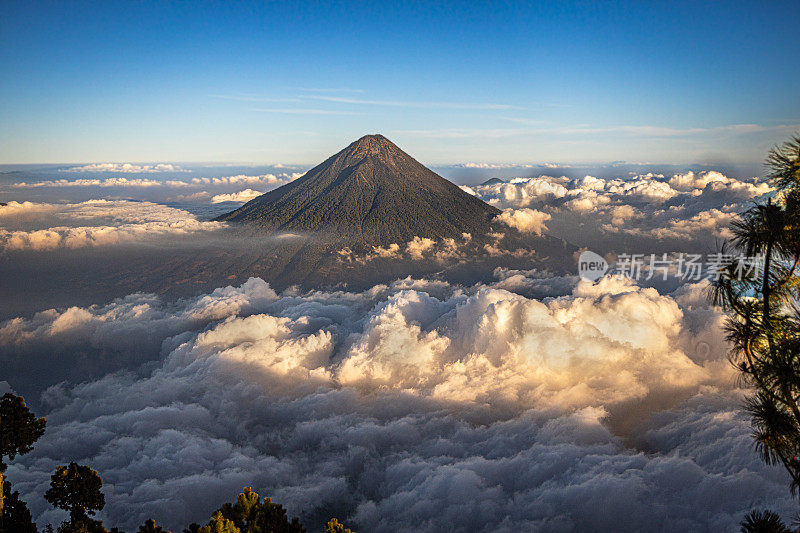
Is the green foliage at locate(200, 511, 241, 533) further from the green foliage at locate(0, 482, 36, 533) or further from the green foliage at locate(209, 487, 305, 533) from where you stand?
the green foliage at locate(0, 482, 36, 533)

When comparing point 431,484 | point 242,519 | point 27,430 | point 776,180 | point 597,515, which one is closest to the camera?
point 776,180

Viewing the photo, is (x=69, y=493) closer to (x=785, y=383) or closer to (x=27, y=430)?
(x=27, y=430)

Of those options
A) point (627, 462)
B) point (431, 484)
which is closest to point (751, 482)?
point (627, 462)

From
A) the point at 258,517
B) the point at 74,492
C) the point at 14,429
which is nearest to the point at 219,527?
the point at 258,517

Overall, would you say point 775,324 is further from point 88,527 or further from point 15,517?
point 15,517

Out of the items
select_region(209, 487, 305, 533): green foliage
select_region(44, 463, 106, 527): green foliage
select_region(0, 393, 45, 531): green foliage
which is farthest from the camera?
select_region(44, 463, 106, 527): green foliage

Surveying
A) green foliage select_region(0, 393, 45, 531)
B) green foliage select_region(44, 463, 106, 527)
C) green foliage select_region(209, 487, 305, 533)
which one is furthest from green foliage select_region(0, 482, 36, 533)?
green foliage select_region(209, 487, 305, 533)

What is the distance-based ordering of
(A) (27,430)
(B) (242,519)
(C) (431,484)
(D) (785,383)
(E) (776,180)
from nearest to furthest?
1. (D) (785,383)
2. (E) (776,180)
3. (A) (27,430)
4. (B) (242,519)
5. (C) (431,484)
